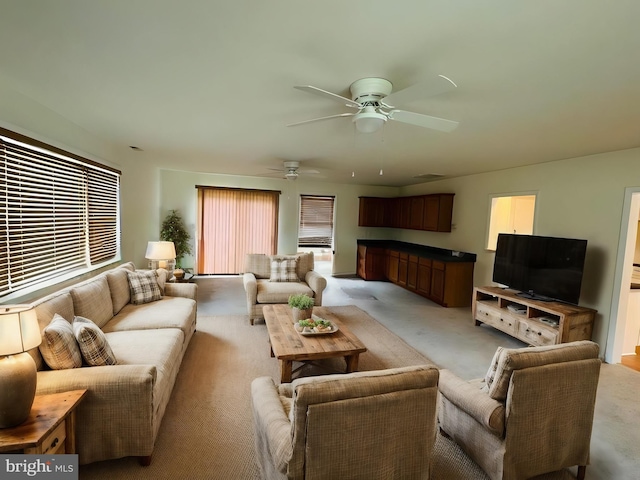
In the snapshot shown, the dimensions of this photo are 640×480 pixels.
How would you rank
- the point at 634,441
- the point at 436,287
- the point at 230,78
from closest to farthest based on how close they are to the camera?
the point at 230,78 < the point at 634,441 < the point at 436,287

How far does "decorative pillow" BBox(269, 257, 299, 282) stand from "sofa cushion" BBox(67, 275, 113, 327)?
85.5 inches

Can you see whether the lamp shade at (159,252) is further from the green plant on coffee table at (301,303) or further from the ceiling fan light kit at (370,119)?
the ceiling fan light kit at (370,119)

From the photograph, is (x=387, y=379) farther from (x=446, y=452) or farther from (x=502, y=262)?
(x=502, y=262)

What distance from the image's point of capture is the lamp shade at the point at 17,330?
149 centimetres

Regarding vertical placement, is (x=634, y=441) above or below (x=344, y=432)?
below

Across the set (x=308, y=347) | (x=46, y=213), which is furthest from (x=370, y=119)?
(x=46, y=213)

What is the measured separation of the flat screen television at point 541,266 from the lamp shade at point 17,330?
477cm

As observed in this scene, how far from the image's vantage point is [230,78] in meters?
1.95

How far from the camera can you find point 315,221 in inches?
303

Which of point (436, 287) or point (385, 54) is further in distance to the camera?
point (436, 287)

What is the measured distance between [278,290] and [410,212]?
158 inches

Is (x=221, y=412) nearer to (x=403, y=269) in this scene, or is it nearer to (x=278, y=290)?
(x=278, y=290)

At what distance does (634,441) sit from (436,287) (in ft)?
11.1

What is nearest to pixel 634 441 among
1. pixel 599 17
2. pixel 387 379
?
pixel 387 379
